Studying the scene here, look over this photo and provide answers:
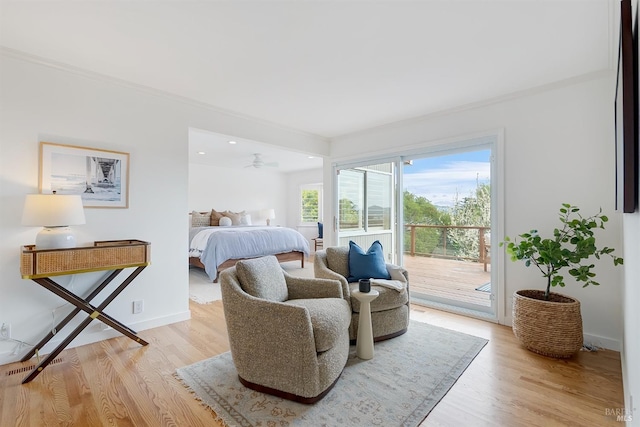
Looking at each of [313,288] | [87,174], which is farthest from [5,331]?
[313,288]

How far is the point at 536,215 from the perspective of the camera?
293 centimetres

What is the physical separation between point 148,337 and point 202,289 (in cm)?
180

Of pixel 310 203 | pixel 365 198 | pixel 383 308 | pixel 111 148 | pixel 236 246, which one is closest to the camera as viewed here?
pixel 383 308

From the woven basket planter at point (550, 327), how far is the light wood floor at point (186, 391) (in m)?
0.09

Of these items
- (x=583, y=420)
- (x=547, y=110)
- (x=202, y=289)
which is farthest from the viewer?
(x=202, y=289)

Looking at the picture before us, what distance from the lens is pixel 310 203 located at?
8750 millimetres

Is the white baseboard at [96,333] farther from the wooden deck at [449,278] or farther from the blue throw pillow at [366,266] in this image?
the wooden deck at [449,278]

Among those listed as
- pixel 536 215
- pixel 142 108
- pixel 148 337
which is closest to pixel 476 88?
pixel 536 215

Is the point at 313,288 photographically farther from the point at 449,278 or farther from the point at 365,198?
the point at 365,198

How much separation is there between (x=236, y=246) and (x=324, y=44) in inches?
154

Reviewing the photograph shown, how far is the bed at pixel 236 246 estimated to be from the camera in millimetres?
5023

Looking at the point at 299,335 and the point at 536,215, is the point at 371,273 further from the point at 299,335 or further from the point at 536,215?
the point at 536,215

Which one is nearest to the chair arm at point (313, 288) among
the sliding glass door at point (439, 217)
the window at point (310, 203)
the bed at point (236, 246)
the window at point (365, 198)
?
the sliding glass door at point (439, 217)

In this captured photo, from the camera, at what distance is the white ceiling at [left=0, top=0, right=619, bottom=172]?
5.93 ft
